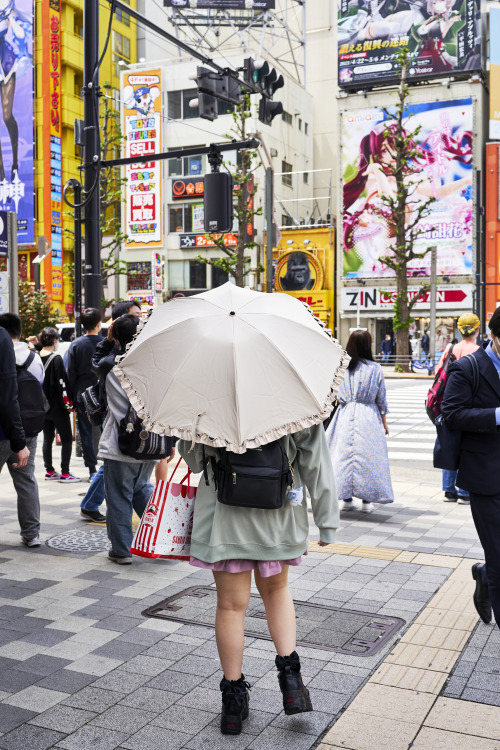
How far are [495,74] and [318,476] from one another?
4560 cm

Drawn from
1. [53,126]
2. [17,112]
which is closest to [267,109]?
[17,112]

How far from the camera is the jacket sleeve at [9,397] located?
530 centimetres

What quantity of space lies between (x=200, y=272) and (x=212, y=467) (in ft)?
138

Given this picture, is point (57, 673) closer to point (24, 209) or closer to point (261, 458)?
point (261, 458)

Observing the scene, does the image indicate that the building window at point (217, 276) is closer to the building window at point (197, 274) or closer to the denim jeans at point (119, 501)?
the building window at point (197, 274)

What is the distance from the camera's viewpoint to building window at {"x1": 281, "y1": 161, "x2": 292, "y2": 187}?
154ft

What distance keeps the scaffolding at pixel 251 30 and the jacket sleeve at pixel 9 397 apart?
3756 cm

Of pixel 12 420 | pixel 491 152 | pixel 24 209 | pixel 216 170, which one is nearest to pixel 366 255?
pixel 491 152

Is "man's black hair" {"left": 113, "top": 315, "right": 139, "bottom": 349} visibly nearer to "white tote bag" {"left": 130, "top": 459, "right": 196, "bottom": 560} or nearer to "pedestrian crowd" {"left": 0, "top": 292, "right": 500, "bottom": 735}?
"pedestrian crowd" {"left": 0, "top": 292, "right": 500, "bottom": 735}

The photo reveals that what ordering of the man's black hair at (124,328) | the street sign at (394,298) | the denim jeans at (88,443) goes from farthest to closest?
the street sign at (394,298)
the denim jeans at (88,443)
the man's black hair at (124,328)

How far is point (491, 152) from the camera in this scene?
141 feet

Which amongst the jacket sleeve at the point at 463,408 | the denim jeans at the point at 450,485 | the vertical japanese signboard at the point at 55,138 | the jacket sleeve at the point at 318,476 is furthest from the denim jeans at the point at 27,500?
the vertical japanese signboard at the point at 55,138

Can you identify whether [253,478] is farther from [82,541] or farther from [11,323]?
[82,541]

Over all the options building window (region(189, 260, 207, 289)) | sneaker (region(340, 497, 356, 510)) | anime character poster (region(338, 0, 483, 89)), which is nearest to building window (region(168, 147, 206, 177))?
building window (region(189, 260, 207, 289))
